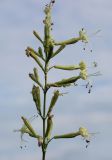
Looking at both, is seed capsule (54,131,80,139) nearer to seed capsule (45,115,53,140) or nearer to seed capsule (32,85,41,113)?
seed capsule (45,115,53,140)

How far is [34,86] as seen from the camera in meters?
8.08

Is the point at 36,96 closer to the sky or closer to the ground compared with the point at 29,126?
closer to the sky

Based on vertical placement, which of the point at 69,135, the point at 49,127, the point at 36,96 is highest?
the point at 36,96

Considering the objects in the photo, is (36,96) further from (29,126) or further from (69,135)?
(69,135)

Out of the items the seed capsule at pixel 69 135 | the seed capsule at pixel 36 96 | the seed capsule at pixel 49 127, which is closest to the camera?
the seed capsule at pixel 49 127

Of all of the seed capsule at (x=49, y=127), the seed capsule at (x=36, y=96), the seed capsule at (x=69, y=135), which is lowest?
the seed capsule at (x=69, y=135)

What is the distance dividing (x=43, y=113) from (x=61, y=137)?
109 centimetres

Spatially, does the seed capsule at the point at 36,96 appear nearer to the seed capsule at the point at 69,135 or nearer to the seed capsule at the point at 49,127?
the seed capsule at the point at 49,127

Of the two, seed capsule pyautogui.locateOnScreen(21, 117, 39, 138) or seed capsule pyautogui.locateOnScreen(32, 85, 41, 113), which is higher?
seed capsule pyautogui.locateOnScreen(32, 85, 41, 113)

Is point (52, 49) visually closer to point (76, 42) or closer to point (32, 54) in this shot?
point (32, 54)

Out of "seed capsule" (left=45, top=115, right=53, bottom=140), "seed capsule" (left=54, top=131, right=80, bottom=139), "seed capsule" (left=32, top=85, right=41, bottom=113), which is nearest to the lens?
"seed capsule" (left=45, top=115, right=53, bottom=140)

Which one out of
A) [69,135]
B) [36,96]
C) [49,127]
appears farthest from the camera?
[69,135]

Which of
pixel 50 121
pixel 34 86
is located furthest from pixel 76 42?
pixel 50 121

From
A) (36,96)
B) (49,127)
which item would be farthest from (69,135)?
(36,96)
